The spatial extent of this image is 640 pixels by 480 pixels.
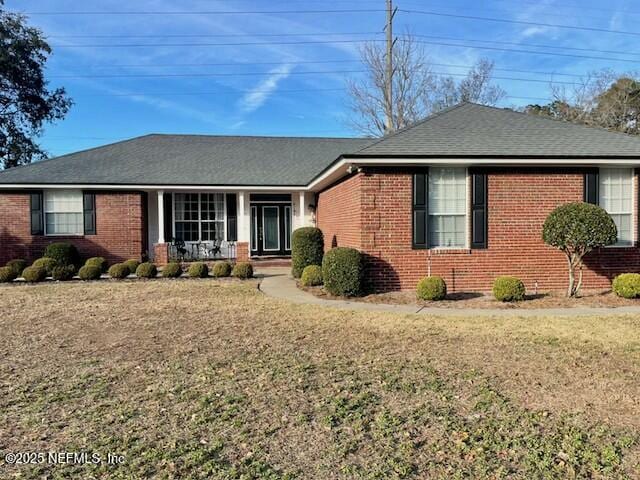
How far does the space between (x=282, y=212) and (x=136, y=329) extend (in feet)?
41.7

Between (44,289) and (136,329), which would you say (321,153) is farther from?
(136,329)

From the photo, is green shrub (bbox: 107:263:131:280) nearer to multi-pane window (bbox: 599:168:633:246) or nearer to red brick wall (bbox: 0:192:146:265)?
red brick wall (bbox: 0:192:146:265)

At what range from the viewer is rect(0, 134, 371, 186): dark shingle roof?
17.1 meters

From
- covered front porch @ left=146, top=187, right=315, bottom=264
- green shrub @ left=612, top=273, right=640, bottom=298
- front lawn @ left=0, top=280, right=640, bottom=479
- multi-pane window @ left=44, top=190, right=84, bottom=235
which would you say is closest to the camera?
front lawn @ left=0, top=280, right=640, bottom=479

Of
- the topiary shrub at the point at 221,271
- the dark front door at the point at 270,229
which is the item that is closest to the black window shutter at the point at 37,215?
the topiary shrub at the point at 221,271

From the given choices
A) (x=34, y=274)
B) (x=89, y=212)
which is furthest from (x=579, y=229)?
(x=89, y=212)

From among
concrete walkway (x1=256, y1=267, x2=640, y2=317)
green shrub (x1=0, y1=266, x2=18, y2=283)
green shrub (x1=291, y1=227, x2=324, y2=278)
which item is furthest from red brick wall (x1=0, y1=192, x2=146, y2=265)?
concrete walkway (x1=256, y1=267, x2=640, y2=317)

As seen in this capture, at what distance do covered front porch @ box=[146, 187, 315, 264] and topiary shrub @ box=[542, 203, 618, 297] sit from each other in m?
9.92

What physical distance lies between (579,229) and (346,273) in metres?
4.54

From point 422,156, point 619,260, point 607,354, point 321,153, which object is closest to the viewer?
point 607,354

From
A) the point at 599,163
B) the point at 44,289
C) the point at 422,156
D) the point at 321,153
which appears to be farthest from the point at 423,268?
the point at 321,153

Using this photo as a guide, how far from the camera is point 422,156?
33.0ft

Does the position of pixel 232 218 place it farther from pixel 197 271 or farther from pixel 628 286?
pixel 628 286

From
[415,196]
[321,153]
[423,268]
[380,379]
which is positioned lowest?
[380,379]
